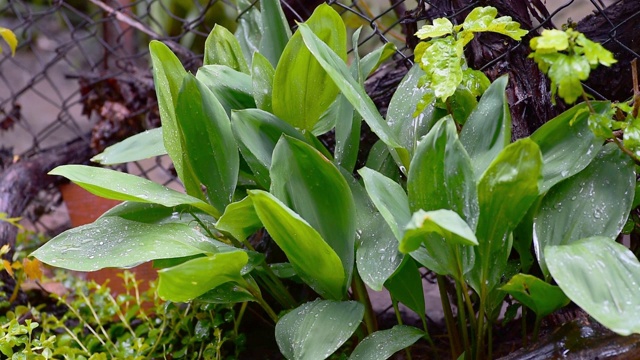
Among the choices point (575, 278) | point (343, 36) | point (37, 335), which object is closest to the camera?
point (575, 278)

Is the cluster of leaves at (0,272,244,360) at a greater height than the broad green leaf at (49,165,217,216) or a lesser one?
lesser

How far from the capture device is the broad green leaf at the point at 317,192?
681 millimetres

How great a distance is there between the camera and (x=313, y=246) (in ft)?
2.17

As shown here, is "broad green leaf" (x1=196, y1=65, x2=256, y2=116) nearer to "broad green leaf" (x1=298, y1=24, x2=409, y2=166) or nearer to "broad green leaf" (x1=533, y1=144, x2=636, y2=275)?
"broad green leaf" (x1=298, y1=24, x2=409, y2=166)

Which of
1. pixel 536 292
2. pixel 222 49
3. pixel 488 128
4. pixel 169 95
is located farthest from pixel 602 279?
pixel 222 49

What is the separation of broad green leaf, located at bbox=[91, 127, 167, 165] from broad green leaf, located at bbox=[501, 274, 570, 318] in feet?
1.70

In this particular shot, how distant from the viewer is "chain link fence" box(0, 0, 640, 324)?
869 mm

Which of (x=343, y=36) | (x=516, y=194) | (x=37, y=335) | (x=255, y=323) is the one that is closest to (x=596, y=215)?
(x=516, y=194)

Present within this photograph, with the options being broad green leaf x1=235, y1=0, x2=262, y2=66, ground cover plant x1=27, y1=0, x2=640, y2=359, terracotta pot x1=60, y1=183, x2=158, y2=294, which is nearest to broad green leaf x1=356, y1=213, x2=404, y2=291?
ground cover plant x1=27, y1=0, x2=640, y2=359

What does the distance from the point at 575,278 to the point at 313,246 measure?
0.26 meters

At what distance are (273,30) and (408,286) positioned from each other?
0.42 meters

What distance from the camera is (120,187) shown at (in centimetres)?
71

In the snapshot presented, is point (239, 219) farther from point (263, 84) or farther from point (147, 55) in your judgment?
point (147, 55)

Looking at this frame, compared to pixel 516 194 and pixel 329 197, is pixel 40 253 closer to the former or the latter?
pixel 329 197
